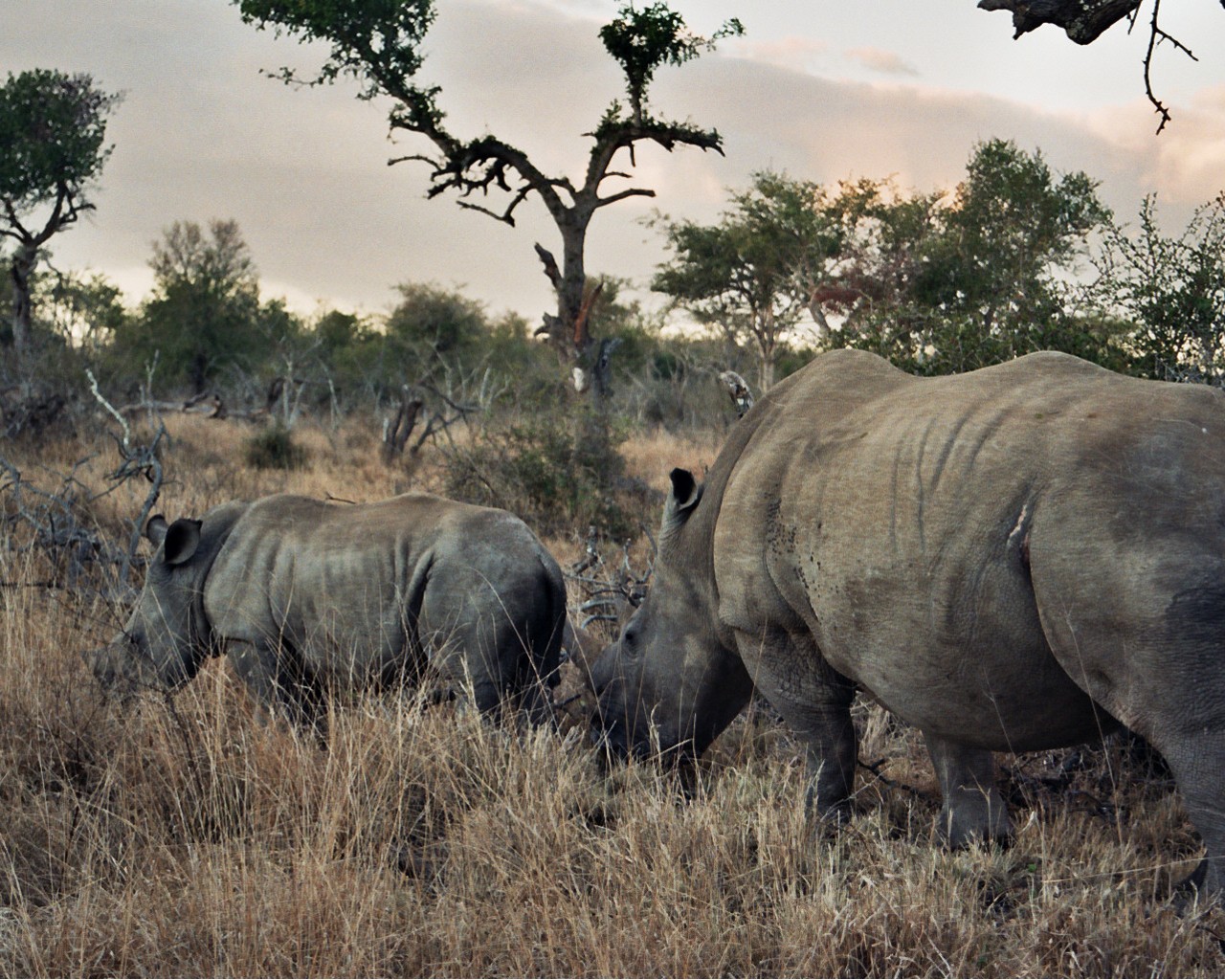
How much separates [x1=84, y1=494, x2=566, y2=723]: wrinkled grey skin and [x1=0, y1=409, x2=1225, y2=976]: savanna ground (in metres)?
0.25

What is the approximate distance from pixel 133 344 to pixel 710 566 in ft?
109

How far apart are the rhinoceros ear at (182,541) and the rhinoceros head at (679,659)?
6.73 feet

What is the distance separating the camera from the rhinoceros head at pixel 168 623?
545 cm

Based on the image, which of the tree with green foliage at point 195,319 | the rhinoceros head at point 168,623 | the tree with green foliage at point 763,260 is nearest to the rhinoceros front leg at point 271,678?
the rhinoceros head at point 168,623

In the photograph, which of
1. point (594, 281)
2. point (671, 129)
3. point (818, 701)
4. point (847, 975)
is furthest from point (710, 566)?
point (594, 281)

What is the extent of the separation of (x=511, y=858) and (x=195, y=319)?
109 ft

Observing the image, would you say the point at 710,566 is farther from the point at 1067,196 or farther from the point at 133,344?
the point at 133,344

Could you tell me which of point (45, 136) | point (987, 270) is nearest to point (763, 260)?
point (987, 270)

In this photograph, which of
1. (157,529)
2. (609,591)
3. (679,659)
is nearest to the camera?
(679,659)

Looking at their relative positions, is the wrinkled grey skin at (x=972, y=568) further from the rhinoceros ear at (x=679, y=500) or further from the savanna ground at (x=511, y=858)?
the savanna ground at (x=511, y=858)

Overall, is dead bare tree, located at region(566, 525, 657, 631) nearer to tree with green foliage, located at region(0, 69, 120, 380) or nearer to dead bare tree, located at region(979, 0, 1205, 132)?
Answer: dead bare tree, located at region(979, 0, 1205, 132)

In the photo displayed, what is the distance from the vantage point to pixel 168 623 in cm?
549

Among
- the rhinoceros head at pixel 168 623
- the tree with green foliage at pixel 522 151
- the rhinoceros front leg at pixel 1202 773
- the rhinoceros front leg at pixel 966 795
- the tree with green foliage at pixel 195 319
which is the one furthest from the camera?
the tree with green foliage at pixel 195 319

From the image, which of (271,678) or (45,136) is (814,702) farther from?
(45,136)
